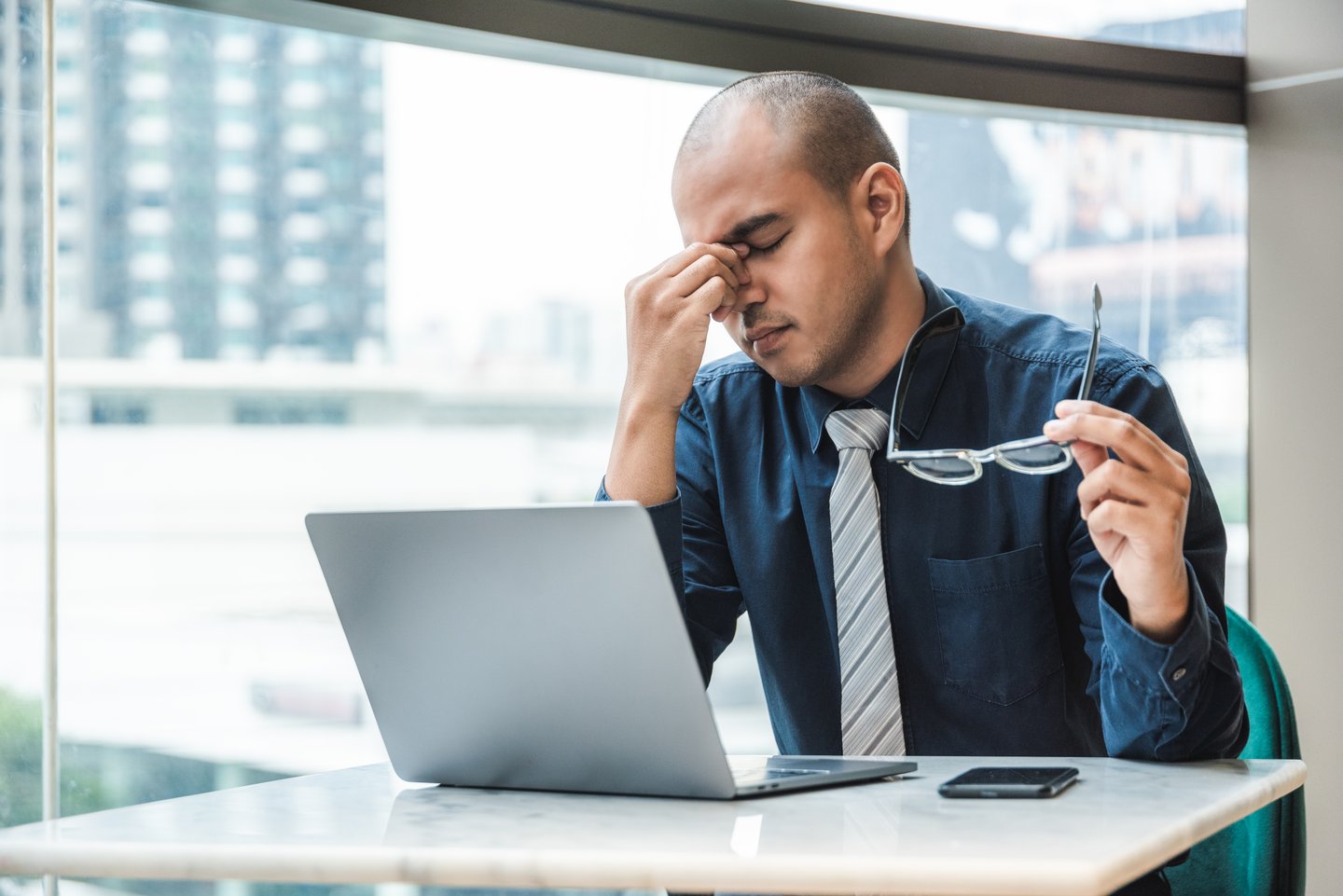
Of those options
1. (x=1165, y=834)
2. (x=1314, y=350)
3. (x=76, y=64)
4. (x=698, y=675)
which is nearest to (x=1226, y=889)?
(x=1165, y=834)

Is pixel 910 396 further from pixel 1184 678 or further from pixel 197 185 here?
pixel 197 185

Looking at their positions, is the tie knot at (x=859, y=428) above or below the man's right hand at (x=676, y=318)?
below

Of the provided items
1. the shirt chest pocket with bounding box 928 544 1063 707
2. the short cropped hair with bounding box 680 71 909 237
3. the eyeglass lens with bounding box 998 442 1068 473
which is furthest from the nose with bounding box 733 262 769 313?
the eyeglass lens with bounding box 998 442 1068 473

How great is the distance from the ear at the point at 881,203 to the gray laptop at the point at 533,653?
79 cm

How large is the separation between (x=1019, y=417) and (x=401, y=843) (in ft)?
3.18

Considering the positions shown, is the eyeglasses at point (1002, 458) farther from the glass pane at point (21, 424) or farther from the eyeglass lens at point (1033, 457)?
the glass pane at point (21, 424)

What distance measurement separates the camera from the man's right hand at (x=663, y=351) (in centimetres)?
152

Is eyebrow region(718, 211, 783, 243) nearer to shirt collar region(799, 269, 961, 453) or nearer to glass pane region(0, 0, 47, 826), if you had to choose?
shirt collar region(799, 269, 961, 453)

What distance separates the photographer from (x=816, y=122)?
1.67 m

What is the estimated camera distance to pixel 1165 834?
0.87m

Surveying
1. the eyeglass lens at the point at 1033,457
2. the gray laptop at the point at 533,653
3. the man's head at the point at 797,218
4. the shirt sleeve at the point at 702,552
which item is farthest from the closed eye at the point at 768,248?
the gray laptop at the point at 533,653

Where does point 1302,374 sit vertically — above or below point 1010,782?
above

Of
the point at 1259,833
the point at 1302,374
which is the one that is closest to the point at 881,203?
the point at 1259,833

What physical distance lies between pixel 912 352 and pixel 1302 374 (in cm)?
198
